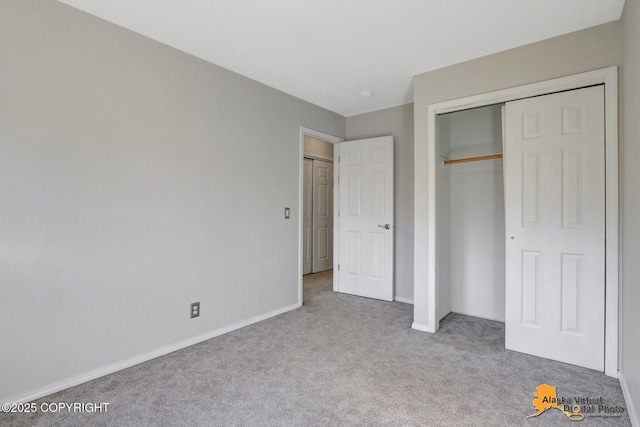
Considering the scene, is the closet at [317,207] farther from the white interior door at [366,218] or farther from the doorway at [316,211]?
the white interior door at [366,218]

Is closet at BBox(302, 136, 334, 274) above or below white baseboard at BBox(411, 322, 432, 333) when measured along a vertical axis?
above

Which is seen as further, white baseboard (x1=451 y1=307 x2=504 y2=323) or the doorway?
the doorway

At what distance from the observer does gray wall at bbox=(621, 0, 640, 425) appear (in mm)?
1680

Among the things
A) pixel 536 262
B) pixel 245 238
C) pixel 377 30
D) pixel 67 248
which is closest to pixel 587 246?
pixel 536 262

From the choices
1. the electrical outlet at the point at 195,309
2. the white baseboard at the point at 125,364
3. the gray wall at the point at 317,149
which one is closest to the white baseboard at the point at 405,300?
the white baseboard at the point at 125,364

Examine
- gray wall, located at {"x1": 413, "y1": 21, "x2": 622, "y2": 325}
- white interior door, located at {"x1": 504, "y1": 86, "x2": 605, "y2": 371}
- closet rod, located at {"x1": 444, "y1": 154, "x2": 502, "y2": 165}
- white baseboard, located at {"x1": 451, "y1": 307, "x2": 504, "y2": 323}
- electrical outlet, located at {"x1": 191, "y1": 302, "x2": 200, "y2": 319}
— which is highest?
gray wall, located at {"x1": 413, "y1": 21, "x2": 622, "y2": 325}

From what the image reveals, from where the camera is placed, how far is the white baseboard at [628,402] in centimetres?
165

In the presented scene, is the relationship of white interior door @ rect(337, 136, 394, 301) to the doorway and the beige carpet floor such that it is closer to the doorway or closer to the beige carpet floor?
the beige carpet floor

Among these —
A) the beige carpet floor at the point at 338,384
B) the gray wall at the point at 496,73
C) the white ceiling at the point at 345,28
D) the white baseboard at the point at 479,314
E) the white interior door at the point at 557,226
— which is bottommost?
the beige carpet floor at the point at 338,384

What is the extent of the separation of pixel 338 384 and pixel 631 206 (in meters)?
2.00

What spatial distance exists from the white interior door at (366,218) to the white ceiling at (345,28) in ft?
3.98

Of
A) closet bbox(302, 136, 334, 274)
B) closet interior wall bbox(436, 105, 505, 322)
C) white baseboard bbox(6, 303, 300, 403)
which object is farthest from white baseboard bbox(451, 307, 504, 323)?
closet bbox(302, 136, 334, 274)

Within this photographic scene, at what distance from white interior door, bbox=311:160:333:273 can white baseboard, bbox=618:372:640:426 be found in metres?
4.18

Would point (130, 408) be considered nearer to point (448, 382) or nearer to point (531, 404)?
point (448, 382)
